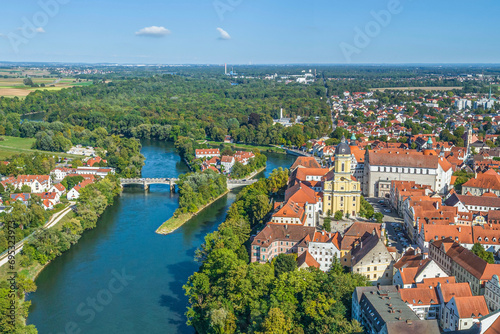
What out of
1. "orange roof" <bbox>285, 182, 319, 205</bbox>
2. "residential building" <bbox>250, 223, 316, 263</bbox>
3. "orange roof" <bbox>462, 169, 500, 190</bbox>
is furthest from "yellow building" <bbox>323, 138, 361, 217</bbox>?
"orange roof" <bbox>462, 169, 500, 190</bbox>

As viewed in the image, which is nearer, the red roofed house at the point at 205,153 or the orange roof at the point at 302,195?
the orange roof at the point at 302,195

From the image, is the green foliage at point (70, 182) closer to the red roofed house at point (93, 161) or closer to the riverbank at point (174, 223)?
the red roofed house at point (93, 161)

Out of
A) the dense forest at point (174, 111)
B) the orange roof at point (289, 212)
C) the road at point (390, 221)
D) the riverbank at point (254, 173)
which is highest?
the dense forest at point (174, 111)

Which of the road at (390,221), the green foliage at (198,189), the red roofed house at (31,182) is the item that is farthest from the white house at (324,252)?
the red roofed house at (31,182)

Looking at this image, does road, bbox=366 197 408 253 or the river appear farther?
road, bbox=366 197 408 253

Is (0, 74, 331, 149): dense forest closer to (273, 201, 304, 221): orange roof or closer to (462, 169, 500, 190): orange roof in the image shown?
(462, 169, 500, 190): orange roof

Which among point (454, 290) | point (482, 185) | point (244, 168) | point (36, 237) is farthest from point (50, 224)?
point (482, 185)

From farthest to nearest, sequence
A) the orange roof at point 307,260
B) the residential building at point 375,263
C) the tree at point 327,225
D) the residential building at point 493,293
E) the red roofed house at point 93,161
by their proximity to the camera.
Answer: the red roofed house at point 93,161, the tree at point 327,225, the orange roof at point 307,260, the residential building at point 375,263, the residential building at point 493,293
